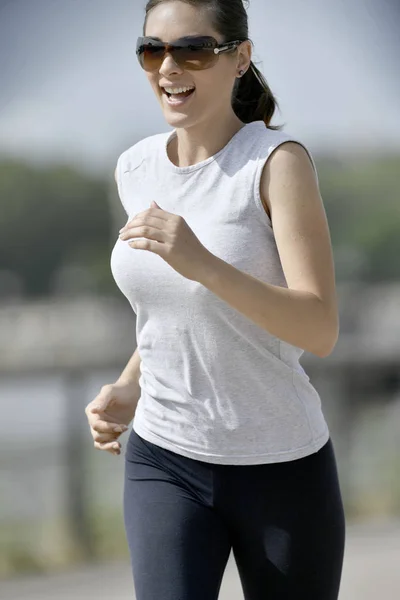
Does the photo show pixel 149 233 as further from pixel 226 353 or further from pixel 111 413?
pixel 111 413

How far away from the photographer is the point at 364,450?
830 cm

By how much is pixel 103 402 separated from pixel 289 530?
16.7 inches

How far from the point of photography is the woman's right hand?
69.9 inches

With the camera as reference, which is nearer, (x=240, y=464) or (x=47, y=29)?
(x=240, y=464)

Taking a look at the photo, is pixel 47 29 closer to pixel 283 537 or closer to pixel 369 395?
pixel 369 395

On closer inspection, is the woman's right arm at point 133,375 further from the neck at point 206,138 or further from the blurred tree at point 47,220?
the blurred tree at point 47,220

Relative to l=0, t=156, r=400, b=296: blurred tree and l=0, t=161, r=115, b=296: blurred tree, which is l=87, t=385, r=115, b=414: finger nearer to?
l=0, t=156, r=400, b=296: blurred tree

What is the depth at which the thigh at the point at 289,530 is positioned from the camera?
1621mm

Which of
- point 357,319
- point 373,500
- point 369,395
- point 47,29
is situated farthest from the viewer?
point 47,29

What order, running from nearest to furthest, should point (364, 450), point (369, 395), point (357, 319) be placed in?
point (364, 450) → point (369, 395) → point (357, 319)

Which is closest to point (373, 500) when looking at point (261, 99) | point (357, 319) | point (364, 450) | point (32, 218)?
point (364, 450)

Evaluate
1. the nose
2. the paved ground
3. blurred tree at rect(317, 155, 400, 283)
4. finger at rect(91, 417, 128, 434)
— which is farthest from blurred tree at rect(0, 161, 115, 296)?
the nose

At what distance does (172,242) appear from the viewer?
1.44 meters

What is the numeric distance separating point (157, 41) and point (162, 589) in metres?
0.94
